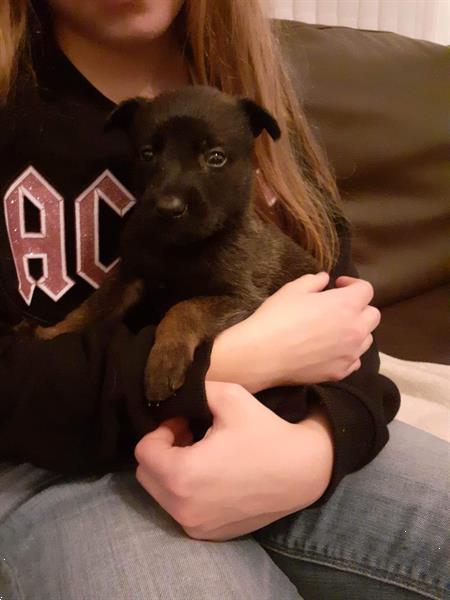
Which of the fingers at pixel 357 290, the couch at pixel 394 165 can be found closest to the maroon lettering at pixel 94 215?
the fingers at pixel 357 290

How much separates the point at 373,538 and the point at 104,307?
604mm

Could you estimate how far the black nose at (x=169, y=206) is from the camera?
1.00 meters

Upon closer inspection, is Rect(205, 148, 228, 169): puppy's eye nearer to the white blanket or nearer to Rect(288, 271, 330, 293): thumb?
Rect(288, 271, 330, 293): thumb

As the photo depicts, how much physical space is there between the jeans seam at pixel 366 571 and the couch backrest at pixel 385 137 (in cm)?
110

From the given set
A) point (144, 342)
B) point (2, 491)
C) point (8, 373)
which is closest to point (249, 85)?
point (144, 342)

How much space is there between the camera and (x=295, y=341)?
1156mm

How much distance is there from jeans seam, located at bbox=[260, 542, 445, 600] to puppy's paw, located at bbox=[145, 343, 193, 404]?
35 cm

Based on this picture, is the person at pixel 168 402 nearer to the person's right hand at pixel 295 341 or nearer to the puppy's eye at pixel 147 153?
the person's right hand at pixel 295 341

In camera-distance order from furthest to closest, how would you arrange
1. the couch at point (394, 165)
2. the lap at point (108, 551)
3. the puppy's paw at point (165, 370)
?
the couch at point (394, 165) → the puppy's paw at point (165, 370) → the lap at point (108, 551)

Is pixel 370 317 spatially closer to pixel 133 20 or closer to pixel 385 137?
pixel 133 20

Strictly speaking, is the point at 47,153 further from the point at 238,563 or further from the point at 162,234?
the point at 238,563

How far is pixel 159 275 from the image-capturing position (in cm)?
116

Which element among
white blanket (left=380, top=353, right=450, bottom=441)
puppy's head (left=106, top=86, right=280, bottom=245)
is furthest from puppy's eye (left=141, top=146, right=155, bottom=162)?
white blanket (left=380, top=353, right=450, bottom=441)

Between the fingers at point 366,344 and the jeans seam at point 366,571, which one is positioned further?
the fingers at point 366,344
